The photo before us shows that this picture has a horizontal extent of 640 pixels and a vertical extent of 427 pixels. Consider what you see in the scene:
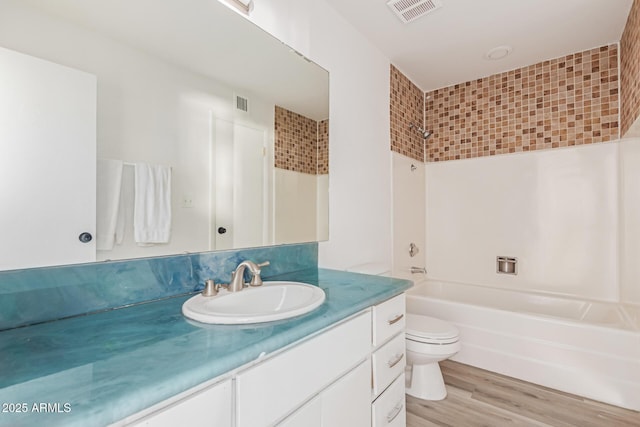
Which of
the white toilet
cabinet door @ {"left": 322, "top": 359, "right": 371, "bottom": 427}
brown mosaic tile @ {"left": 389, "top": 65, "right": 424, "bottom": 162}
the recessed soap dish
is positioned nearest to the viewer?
cabinet door @ {"left": 322, "top": 359, "right": 371, "bottom": 427}

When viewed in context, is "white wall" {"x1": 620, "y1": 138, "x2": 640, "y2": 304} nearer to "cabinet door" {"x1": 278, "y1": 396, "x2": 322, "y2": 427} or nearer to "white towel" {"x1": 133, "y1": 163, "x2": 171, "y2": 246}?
"cabinet door" {"x1": 278, "y1": 396, "x2": 322, "y2": 427}

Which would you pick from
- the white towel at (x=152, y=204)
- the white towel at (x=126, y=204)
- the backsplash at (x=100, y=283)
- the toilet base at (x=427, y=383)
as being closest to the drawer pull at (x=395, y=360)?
the toilet base at (x=427, y=383)

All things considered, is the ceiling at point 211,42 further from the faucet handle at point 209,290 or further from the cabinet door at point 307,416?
the cabinet door at point 307,416

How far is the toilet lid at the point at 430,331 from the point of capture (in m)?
1.80

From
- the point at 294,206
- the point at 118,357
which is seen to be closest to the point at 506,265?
the point at 294,206

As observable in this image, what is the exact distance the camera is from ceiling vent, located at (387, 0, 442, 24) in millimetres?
1829

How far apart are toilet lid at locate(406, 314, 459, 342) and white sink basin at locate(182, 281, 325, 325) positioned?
0.97 m

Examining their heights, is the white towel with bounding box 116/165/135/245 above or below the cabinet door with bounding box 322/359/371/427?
above

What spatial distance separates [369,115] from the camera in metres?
2.24

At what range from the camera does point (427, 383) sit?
1.89 metres

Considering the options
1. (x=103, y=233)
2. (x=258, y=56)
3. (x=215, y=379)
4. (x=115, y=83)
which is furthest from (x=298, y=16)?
(x=215, y=379)

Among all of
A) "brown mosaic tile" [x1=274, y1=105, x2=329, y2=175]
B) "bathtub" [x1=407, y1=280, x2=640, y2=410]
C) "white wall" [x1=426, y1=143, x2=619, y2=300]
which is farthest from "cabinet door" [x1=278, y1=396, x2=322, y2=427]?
"white wall" [x1=426, y1=143, x2=619, y2=300]

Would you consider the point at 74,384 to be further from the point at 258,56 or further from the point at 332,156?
the point at 332,156

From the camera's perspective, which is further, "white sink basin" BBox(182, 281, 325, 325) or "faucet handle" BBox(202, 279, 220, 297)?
"faucet handle" BBox(202, 279, 220, 297)
